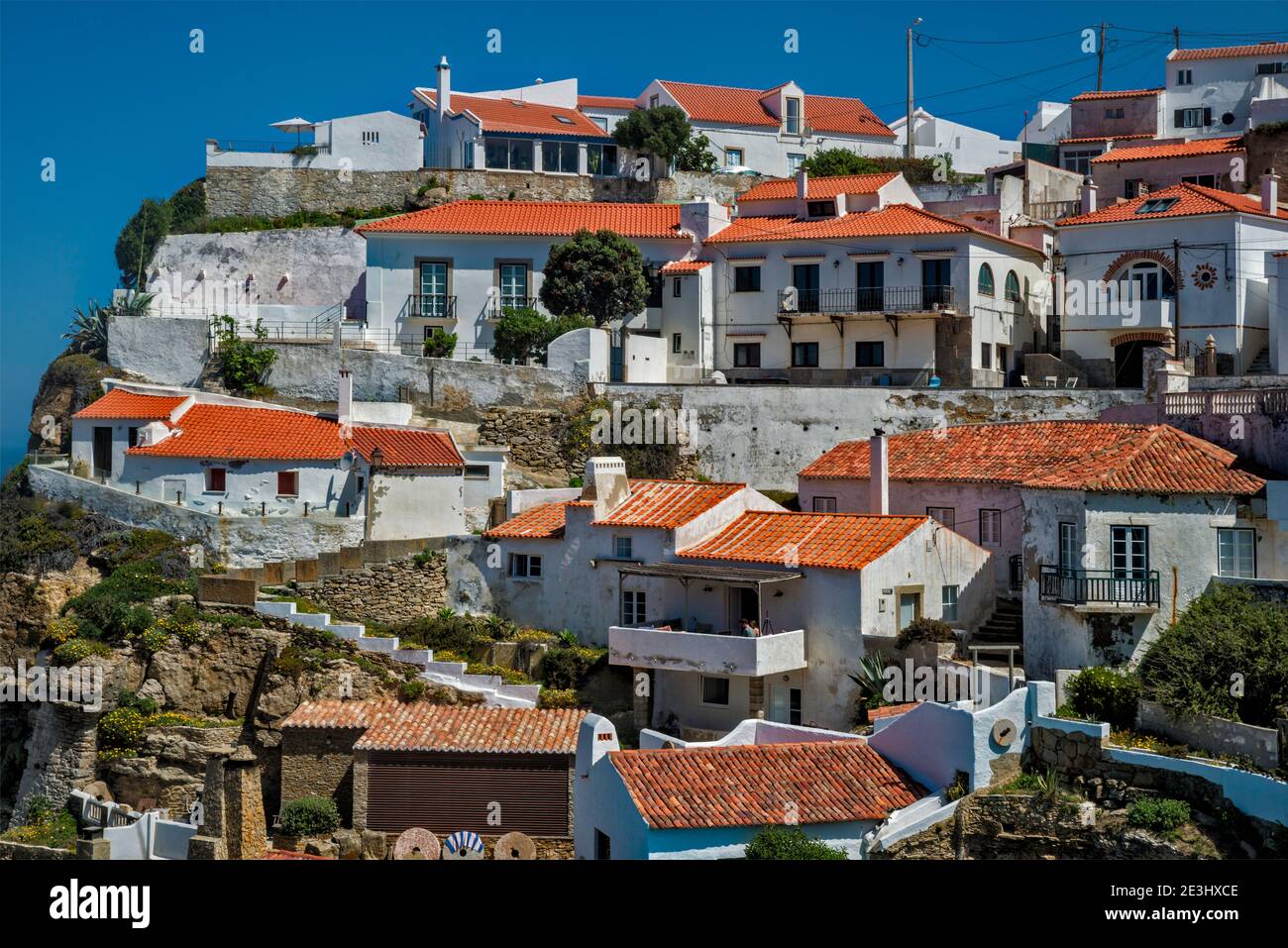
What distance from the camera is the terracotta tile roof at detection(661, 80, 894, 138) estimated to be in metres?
62.6

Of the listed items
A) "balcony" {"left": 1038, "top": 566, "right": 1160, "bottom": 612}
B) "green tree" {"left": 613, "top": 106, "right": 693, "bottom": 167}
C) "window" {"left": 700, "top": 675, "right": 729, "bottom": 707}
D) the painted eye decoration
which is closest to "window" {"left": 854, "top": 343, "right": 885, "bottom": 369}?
the painted eye decoration

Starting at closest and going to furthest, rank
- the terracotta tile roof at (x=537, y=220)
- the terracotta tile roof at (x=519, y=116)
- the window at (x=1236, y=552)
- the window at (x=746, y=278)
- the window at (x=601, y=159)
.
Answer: the window at (x=1236, y=552) < the window at (x=746, y=278) < the terracotta tile roof at (x=537, y=220) < the terracotta tile roof at (x=519, y=116) < the window at (x=601, y=159)

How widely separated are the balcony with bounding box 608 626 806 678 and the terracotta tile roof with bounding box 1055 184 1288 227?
63.0ft

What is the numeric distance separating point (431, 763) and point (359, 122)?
36.5 meters

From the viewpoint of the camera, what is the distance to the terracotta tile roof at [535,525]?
34.0 m

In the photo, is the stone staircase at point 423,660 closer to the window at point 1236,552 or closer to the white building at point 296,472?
the white building at point 296,472

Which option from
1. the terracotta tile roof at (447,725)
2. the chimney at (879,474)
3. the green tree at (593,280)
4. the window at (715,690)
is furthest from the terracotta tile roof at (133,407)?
the chimney at (879,474)

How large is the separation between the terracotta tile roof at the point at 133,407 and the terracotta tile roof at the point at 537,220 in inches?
416

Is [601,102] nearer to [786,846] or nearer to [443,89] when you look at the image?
[443,89]

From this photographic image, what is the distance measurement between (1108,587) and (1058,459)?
14.6 ft

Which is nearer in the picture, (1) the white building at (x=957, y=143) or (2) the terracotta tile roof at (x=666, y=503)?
(2) the terracotta tile roof at (x=666, y=503)

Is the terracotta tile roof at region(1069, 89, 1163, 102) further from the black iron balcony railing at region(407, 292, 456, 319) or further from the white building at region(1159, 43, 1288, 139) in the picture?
the black iron balcony railing at region(407, 292, 456, 319)

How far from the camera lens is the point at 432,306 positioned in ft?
152

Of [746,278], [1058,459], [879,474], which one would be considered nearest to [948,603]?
[879,474]
